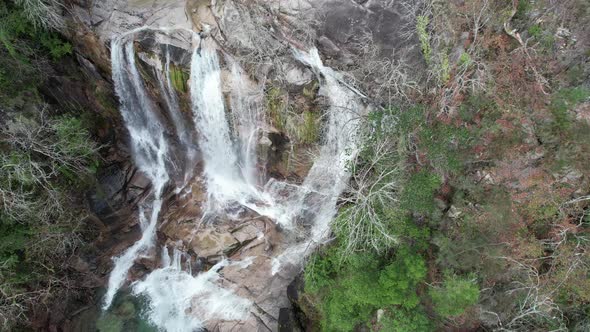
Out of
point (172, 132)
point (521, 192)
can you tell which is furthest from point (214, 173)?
point (521, 192)

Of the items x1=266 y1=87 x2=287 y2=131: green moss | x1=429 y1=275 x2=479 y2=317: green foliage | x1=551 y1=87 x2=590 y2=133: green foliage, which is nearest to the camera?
x1=551 y1=87 x2=590 y2=133: green foliage

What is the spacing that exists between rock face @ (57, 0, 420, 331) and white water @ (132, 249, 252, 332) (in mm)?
296

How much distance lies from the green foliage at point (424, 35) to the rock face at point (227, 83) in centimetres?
42

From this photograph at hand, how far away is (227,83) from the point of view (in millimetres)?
10156

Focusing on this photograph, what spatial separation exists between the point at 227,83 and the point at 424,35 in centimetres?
529

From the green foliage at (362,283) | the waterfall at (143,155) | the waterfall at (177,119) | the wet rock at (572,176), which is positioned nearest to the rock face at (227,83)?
the waterfall at (177,119)

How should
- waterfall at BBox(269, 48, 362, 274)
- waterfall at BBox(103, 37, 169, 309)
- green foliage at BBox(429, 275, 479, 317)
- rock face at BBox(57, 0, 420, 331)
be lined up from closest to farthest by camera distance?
1. green foliage at BBox(429, 275, 479, 317)
2. rock face at BBox(57, 0, 420, 331)
3. waterfall at BBox(269, 48, 362, 274)
4. waterfall at BBox(103, 37, 169, 309)

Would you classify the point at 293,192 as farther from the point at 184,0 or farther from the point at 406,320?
the point at 184,0

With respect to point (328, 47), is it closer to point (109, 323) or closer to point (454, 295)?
point (454, 295)

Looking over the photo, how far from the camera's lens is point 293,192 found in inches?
445

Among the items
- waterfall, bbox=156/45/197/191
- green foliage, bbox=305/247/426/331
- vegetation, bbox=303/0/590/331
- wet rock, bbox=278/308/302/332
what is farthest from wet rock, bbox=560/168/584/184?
waterfall, bbox=156/45/197/191

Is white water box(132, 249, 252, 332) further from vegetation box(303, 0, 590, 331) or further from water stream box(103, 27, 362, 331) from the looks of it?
vegetation box(303, 0, 590, 331)

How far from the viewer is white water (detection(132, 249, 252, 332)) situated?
463 inches

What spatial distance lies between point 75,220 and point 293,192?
21.7 ft
